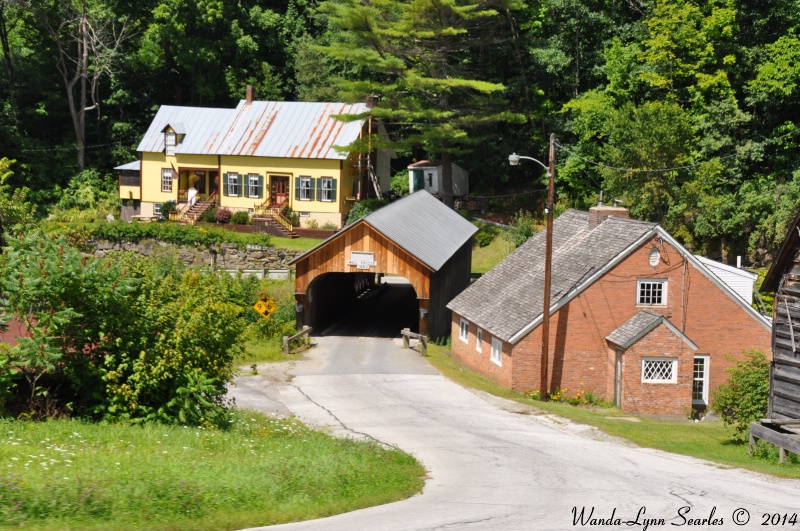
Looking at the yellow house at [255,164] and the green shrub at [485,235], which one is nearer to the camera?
the green shrub at [485,235]

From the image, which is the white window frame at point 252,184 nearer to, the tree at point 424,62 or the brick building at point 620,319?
the tree at point 424,62

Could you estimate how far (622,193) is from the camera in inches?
2211

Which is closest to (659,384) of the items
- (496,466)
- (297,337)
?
(297,337)

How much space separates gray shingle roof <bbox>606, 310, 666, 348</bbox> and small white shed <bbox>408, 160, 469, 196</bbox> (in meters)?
31.1

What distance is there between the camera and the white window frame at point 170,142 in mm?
66125

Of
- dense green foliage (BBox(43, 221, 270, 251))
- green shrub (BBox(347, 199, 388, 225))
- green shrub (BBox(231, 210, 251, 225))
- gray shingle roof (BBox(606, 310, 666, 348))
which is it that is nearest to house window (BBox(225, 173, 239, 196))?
green shrub (BBox(231, 210, 251, 225))

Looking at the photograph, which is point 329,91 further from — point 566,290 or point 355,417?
point 355,417

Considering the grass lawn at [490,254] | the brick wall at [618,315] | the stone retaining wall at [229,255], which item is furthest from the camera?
the grass lawn at [490,254]

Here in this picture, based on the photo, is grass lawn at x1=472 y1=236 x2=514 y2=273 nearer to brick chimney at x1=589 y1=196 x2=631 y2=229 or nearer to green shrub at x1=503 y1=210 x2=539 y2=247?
green shrub at x1=503 y1=210 x2=539 y2=247

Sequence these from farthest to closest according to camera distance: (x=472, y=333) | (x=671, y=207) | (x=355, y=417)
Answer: (x=671, y=207) < (x=472, y=333) < (x=355, y=417)

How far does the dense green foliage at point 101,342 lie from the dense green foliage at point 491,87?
33.1 metres

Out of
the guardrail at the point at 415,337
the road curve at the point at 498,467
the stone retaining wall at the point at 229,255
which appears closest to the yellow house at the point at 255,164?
the stone retaining wall at the point at 229,255

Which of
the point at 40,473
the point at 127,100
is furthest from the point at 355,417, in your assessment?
the point at 127,100

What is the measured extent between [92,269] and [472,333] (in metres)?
22.0
